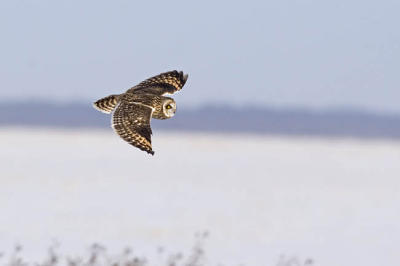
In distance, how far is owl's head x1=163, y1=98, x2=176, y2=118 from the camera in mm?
11913

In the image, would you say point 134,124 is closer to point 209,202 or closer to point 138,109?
point 138,109

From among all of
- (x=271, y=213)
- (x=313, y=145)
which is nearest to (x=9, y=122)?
(x=313, y=145)

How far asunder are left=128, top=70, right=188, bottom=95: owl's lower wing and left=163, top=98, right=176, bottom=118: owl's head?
396 mm

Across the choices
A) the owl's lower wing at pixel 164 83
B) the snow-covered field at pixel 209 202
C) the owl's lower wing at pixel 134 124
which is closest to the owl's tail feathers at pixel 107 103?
the owl's lower wing at pixel 164 83

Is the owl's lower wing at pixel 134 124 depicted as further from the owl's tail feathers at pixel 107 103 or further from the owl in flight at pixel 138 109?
the owl's tail feathers at pixel 107 103

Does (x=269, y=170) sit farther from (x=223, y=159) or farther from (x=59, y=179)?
(x=59, y=179)

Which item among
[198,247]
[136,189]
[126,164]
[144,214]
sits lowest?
[198,247]

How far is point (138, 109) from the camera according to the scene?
11.9m

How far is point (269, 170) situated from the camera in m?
35.3

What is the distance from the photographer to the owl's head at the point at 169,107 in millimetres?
11913

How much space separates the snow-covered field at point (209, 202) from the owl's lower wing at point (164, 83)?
193 inches

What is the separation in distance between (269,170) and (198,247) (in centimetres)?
2119

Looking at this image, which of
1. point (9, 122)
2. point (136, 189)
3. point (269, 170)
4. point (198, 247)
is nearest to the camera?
point (198, 247)

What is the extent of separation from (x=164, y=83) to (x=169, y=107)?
3.96 feet
